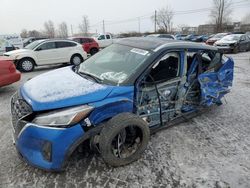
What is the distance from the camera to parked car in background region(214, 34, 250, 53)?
16.7m

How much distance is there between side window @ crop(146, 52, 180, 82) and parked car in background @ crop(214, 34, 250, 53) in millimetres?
13727

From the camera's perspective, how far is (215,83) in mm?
4570

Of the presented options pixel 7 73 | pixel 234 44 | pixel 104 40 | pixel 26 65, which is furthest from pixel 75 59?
pixel 234 44

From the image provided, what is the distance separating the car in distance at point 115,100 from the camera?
2.64 meters

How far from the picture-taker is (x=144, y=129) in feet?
10.2

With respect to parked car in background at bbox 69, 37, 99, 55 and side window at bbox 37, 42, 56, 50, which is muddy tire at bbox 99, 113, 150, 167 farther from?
parked car in background at bbox 69, 37, 99, 55

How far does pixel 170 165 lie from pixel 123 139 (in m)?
0.71

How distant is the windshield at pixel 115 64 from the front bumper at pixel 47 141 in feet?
3.11

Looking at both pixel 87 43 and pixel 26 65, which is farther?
pixel 87 43

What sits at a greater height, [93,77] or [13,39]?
[13,39]

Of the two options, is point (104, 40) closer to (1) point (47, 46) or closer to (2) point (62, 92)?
(1) point (47, 46)

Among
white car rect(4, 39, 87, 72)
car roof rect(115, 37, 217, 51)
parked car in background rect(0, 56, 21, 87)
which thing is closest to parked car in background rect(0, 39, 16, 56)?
white car rect(4, 39, 87, 72)

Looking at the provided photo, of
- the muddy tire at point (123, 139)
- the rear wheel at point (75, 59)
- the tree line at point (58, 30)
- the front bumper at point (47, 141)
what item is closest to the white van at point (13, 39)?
the rear wheel at point (75, 59)

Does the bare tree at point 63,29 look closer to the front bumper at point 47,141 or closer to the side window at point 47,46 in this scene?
the side window at point 47,46
